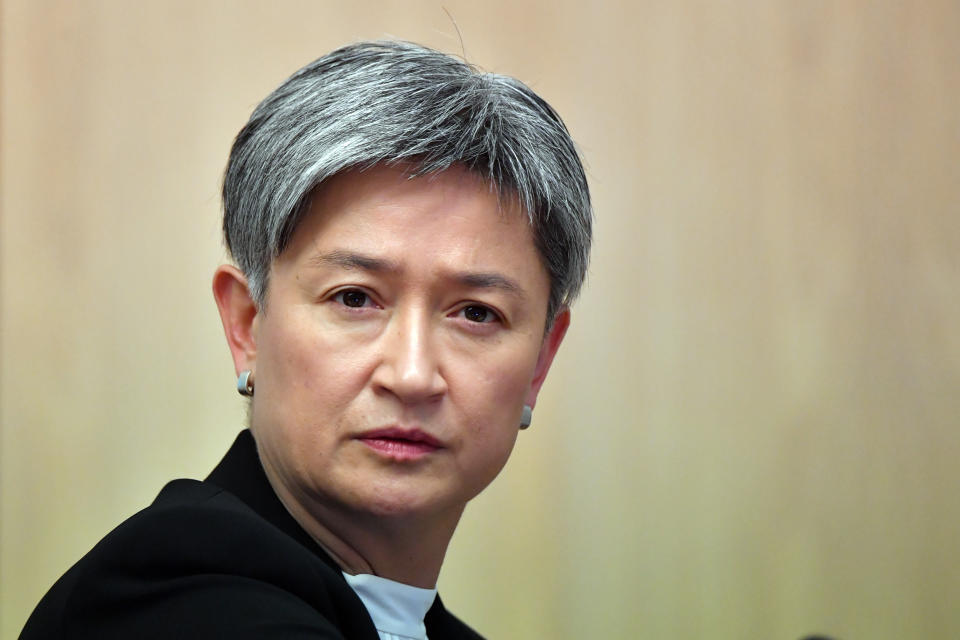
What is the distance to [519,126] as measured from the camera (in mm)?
1464

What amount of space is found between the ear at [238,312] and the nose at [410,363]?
0.25 meters

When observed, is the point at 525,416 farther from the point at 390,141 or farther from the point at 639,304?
the point at 639,304

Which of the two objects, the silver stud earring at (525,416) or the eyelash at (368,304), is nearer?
the eyelash at (368,304)

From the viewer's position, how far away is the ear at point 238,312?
151 cm

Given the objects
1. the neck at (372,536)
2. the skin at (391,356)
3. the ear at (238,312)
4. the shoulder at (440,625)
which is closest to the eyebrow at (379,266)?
the skin at (391,356)

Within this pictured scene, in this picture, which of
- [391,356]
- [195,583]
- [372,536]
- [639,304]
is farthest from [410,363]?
[639,304]

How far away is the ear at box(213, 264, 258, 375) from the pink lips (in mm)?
248

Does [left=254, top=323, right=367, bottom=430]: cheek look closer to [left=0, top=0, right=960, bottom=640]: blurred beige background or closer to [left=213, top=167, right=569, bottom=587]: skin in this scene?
[left=213, top=167, right=569, bottom=587]: skin

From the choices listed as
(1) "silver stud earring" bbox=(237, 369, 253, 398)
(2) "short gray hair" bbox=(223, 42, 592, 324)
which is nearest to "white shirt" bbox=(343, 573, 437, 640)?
(1) "silver stud earring" bbox=(237, 369, 253, 398)

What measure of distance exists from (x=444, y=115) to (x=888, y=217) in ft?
5.92

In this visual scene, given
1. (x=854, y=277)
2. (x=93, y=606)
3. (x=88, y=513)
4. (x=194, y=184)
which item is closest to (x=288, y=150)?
(x=93, y=606)

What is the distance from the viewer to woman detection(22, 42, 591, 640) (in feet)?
4.40

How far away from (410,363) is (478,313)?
0.15 meters

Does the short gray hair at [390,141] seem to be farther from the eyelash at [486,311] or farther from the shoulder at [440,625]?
the shoulder at [440,625]
